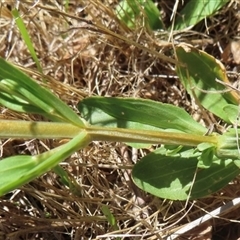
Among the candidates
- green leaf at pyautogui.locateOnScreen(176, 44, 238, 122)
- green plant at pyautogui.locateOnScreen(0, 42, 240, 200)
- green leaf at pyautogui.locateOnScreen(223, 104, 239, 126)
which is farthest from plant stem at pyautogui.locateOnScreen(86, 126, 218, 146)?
green leaf at pyautogui.locateOnScreen(176, 44, 238, 122)

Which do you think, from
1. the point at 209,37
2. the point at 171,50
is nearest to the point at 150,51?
the point at 171,50

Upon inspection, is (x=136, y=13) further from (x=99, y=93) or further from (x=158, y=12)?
(x=99, y=93)

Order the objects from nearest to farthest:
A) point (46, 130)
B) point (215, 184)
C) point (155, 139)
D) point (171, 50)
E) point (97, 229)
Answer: point (46, 130), point (155, 139), point (215, 184), point (97, 229), point (171, 50)

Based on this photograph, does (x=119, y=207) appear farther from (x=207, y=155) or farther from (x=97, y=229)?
(x=207, y=155)

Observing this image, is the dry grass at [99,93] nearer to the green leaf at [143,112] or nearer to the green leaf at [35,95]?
the green leaf at [143,112]

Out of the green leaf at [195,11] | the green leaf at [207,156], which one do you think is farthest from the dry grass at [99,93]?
the green leaf at [207,156]

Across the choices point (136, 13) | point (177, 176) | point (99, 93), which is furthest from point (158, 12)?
point (177, 176)
